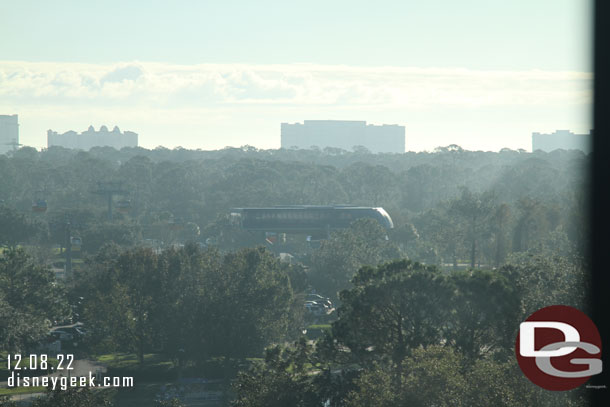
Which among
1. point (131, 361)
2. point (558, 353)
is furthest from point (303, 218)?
point (558, 353)

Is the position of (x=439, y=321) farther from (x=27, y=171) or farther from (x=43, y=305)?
(x=27, y=171)

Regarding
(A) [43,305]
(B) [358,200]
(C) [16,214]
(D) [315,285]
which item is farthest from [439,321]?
(B) [358,200]

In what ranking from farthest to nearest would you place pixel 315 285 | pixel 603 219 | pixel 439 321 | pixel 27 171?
pixel 27 171
pixel 315 285
pixel 603 219
pixel 439 321

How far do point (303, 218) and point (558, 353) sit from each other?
7323 centimetres

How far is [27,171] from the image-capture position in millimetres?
154000

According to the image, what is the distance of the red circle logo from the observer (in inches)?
1103

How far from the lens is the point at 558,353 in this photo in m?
28.2

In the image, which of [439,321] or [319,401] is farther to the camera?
[439,321]

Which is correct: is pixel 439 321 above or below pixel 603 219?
below

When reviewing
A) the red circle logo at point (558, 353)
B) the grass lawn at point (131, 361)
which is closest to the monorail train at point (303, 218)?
the grass lawn at point (131, 361)

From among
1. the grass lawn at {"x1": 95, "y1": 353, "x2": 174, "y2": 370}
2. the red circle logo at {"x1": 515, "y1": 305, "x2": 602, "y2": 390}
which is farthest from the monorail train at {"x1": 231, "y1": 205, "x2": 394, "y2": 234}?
the red circle logo at {"x1": 515, "y1": 305, "x2": 602, "y2": 390}

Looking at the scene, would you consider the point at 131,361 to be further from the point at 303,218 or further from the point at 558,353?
the point at 303,218

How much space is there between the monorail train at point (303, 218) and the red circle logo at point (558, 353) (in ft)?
226

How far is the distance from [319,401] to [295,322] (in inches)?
787
